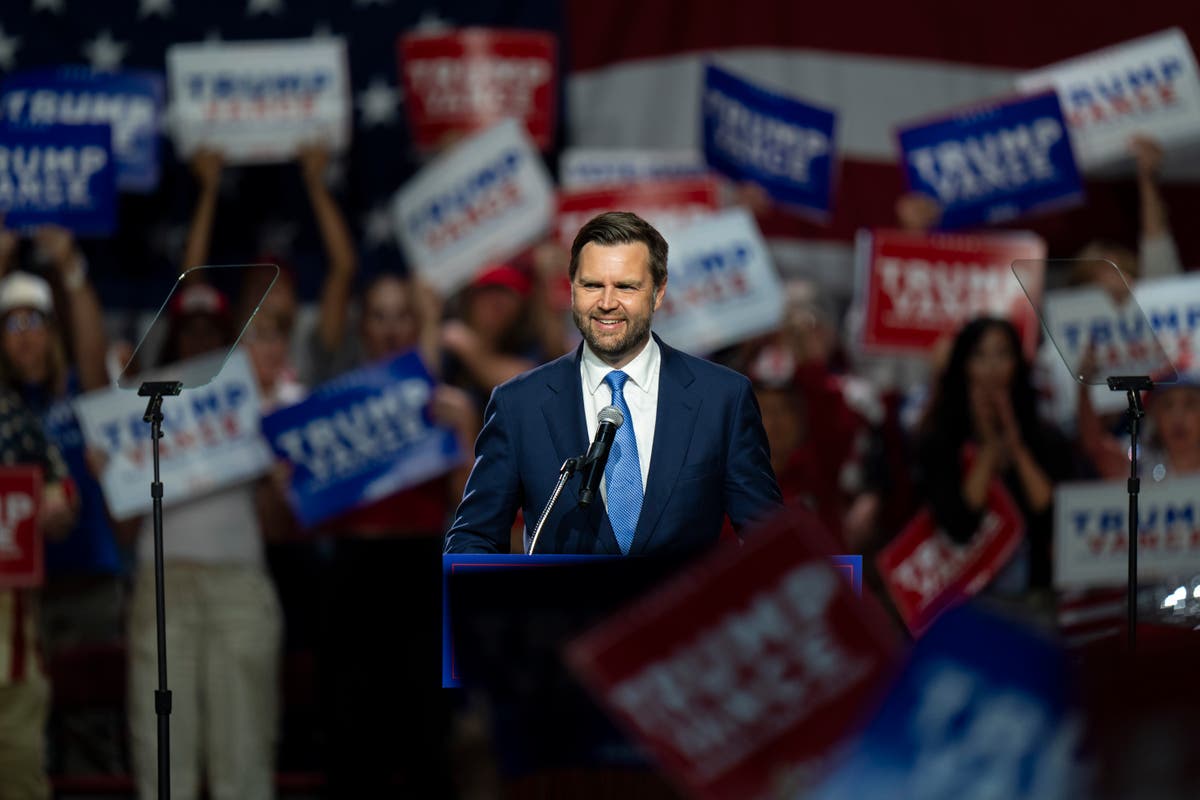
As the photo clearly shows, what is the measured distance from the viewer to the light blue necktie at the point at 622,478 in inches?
135

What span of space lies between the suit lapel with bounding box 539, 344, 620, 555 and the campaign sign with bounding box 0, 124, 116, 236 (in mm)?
3223

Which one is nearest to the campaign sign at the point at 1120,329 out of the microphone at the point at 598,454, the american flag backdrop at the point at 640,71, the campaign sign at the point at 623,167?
the microphone at the point at 598,454

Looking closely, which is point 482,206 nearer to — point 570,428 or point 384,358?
point 384,358

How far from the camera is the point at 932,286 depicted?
261 inches

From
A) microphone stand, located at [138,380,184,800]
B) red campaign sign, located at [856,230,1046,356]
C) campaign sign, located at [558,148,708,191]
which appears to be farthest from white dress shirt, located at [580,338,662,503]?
campaign sign, located at [558,148,708,191]

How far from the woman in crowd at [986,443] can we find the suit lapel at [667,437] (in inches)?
88.4

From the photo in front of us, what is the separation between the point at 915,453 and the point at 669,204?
1469mm

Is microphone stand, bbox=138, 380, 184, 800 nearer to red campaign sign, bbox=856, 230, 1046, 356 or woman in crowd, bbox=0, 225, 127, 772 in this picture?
woman in crowd, bbox=0, 225, 127, 772

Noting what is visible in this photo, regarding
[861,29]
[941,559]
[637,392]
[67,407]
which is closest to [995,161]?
[861,29]

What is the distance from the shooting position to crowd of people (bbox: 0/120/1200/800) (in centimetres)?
548

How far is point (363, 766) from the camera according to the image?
223 inches

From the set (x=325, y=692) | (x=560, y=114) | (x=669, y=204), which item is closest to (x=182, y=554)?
(x=325, y=692)

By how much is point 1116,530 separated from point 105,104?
4014 millimetres

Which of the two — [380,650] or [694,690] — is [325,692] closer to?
[380,650]
